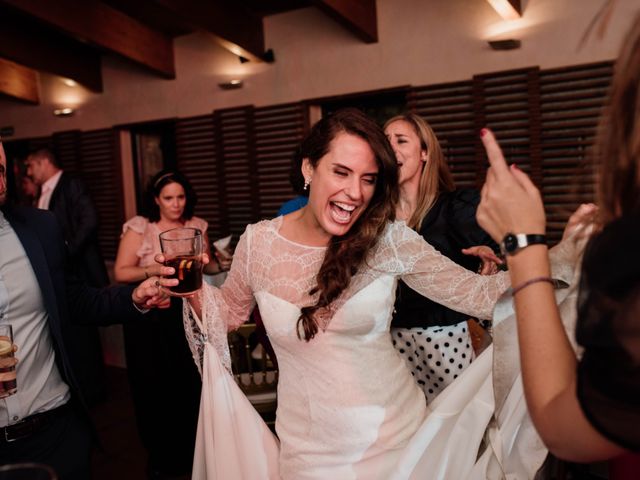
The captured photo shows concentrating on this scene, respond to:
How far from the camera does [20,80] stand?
7.64 m

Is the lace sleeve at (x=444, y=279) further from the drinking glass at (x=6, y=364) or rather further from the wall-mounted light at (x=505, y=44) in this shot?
the wall-mounted light at (x=505, y=44)

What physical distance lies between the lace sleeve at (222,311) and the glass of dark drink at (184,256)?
0.88 ft

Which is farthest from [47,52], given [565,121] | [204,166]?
[565,121]

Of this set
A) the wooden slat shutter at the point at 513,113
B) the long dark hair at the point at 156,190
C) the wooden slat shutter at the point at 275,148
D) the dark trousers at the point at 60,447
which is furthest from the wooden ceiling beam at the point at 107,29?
the dark trousers at the point at 60,447

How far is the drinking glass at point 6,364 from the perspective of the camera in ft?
4.52

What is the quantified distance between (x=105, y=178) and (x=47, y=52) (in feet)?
5.11

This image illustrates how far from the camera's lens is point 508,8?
4.31m

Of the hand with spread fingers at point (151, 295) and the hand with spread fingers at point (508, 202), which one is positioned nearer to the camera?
the hand with spread fingers at point (508, 202)

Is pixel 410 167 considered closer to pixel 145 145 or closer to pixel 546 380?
pixel 546 380

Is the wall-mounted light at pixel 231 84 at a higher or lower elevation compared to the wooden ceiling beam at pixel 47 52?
lower

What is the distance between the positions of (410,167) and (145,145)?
506 centimetres

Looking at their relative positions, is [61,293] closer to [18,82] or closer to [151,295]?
[151,295]

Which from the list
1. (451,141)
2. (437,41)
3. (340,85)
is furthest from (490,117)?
(340,85)

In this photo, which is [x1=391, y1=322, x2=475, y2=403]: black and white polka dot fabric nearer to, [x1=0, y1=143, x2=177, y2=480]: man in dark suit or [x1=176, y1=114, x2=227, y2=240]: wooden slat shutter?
[x1=0, y1=143, x2=177, y2=480]: man in dark suit
